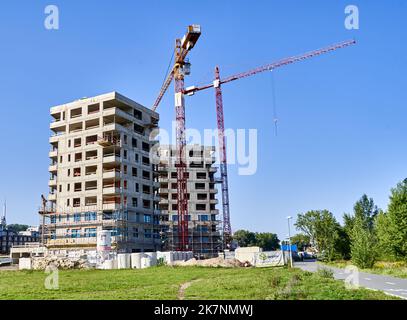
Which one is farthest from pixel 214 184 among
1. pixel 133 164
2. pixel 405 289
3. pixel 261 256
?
pixel 405 289

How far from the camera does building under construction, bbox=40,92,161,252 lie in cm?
7269

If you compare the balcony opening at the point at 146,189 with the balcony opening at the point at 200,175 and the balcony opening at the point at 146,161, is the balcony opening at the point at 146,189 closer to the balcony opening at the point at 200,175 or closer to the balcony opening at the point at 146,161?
the balcony opening at the point at 146,161

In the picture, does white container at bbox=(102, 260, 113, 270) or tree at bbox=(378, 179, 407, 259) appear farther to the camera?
white container at bbox=(102, 260, 113, 270)

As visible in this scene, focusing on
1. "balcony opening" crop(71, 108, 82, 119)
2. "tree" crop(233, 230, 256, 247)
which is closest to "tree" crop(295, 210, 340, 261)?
"balcony opening" crop(71, 108, 82, 119)

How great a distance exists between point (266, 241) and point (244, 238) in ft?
34.9

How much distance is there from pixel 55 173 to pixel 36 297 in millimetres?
62300

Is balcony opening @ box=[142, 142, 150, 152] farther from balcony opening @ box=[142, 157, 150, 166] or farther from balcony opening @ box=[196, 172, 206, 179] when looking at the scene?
balcony opening @ box=[196, 172, 206, 179]

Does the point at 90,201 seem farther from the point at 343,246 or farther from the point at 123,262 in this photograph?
the point at 343,246

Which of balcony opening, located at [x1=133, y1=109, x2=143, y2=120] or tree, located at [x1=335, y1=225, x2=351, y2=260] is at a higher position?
balcony opening, located at [x1=133, y1=109, x2=143, y2=120]

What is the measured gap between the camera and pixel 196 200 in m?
108

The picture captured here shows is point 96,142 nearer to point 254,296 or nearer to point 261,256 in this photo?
point 261,256

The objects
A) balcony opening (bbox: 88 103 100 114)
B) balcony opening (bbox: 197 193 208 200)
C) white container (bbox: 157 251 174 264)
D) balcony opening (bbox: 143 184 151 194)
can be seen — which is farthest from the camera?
balcony opening (bbox: 197 193 208 200)

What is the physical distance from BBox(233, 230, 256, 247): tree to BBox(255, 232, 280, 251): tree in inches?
89.1
